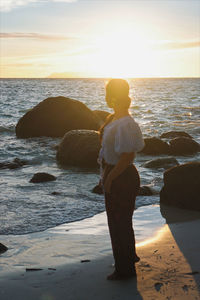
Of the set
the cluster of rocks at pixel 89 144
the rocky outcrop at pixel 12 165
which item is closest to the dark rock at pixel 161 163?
the cluster of rocks at pixel 89 144

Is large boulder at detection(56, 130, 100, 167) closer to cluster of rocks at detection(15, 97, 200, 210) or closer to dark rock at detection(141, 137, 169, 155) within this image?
cluster of rocks at detection(15, 97, 200, 210)

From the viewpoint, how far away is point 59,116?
57.4ft

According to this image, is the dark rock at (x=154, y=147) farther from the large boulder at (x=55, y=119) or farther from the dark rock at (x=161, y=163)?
the large boulder at (x=55, y=119)

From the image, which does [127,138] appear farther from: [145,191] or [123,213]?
[145,191]

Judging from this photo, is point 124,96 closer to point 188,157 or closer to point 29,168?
point 29,168

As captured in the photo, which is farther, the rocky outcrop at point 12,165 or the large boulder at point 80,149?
the large boulder at point 80,149

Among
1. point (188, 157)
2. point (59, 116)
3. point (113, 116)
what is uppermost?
point (113, 116)

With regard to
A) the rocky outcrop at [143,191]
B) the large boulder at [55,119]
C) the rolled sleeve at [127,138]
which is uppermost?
the rolled sleeve at [127,138]

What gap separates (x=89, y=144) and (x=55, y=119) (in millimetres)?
6370

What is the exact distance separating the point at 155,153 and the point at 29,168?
4550 mm

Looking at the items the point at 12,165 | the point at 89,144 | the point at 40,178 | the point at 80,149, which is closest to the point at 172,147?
the point at 89,144

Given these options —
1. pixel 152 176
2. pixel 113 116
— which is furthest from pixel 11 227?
pixel 152 176

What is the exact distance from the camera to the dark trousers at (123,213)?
12.8ft

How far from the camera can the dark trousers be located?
391 cm
